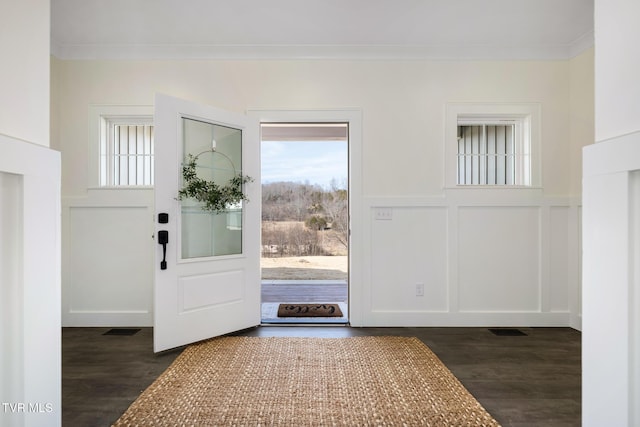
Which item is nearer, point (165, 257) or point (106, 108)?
point (165, 257)

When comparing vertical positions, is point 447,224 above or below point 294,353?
above

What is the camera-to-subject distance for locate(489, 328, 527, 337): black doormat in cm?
323

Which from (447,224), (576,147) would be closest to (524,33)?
(576,147)

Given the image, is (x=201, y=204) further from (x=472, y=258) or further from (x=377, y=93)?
(x=472, y=258)

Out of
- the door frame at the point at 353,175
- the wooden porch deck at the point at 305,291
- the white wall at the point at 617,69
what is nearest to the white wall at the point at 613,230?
the white wall at the point at 617,69

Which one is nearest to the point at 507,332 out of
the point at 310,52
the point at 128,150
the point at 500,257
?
the point at 500,257

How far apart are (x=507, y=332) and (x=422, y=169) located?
1709 mm

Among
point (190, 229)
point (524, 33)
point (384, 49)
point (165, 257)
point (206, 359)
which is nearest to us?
point (206, 359)

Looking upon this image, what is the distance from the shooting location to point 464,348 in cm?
289

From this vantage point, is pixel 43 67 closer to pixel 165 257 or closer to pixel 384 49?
pixel 165 257

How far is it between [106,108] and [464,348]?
390 centimetres

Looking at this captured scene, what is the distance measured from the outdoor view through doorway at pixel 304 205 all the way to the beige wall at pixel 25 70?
17.1 ft

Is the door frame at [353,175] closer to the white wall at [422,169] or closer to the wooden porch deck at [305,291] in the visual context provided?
the white wall at [422,169]

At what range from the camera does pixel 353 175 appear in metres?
3.46
